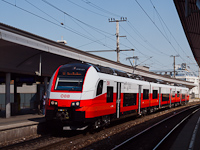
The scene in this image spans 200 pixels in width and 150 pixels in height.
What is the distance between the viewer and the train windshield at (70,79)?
37.4 ft

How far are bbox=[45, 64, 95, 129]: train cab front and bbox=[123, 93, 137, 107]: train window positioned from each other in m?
4.23

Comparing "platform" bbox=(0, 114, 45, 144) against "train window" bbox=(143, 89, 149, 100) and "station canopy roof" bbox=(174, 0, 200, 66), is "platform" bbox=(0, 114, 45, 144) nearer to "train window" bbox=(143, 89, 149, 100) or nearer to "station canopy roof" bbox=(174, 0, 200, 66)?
"station canopy roof" bbox=(174, 0, 200, 66)

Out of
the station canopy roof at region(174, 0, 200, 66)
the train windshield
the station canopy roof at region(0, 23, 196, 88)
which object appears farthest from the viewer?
the station canopy roof at region(0, 23, 196, 88)

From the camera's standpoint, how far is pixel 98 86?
11.8 m

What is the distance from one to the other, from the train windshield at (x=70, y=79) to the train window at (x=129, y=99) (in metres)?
4.34

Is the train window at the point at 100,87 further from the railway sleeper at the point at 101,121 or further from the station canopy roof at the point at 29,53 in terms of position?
the station canopy roof at the point at 29,53

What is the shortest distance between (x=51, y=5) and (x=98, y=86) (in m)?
5.85

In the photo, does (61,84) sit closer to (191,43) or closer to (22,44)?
(22,44)

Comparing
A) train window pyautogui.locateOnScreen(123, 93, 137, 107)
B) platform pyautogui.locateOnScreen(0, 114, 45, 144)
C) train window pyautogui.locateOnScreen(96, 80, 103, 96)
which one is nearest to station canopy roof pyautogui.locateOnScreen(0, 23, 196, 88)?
platform pyautogui.locateOnScreen(0, 114, 45, 144)

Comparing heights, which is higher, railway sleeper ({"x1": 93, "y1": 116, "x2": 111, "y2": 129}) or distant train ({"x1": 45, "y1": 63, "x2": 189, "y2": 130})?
distant train ({"x1": 45, "y1": 63, "x2": 189, "y2": 130})

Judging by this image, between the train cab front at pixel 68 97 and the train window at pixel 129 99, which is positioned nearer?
the train cab front at pixel 68 97

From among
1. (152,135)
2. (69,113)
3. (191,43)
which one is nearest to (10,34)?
(69,113)

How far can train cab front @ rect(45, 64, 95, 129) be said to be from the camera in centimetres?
1097

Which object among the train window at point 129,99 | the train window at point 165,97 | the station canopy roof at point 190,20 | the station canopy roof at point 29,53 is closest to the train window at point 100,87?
the train window at point 129,99
